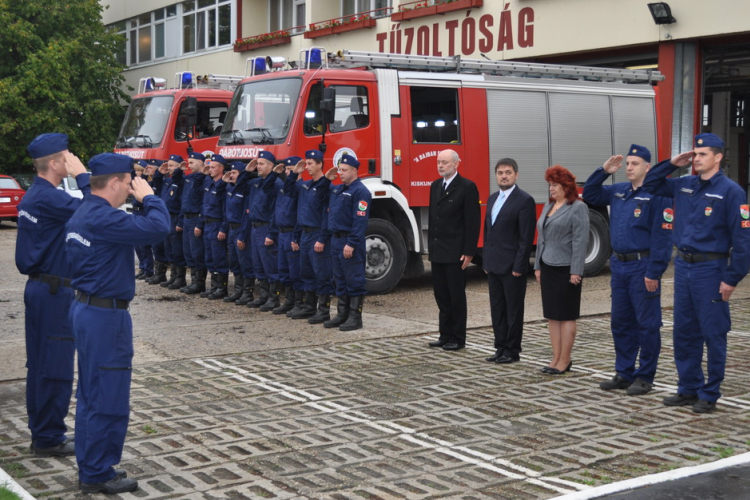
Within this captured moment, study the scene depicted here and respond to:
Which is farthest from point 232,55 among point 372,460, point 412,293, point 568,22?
point 372,460

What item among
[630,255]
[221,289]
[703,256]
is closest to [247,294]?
[221,289]

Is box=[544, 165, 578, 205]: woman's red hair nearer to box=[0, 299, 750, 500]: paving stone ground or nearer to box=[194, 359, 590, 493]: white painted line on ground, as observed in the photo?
box=[0, 299, 750, 500]: paving stone ground

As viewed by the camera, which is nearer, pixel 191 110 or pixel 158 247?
pixel 158 247

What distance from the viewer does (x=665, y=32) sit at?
1723 centimetres

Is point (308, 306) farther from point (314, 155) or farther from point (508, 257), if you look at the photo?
point (508, 257)

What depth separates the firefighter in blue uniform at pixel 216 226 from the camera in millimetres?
12094

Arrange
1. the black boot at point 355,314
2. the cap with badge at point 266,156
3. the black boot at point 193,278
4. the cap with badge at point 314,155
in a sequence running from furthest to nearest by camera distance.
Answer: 1. the black boot at point 193,278
2. the cap with badge at point 266,156
3. the cap with badge at point 314,155
4. the black boot at point 355,314

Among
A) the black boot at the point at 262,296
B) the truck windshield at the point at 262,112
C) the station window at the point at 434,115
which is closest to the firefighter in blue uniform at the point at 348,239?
the black boot at the point at 262,296

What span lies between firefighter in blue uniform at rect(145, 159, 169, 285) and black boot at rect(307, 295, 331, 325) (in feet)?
12.9

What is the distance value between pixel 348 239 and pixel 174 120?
7180 mm

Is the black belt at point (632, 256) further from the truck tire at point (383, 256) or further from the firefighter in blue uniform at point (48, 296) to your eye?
the truck tire at point (383, 256)

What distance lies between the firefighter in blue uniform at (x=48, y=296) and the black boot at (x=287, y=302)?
18.1 ft

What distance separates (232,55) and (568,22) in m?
12.8

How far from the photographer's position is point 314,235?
1059 cm
